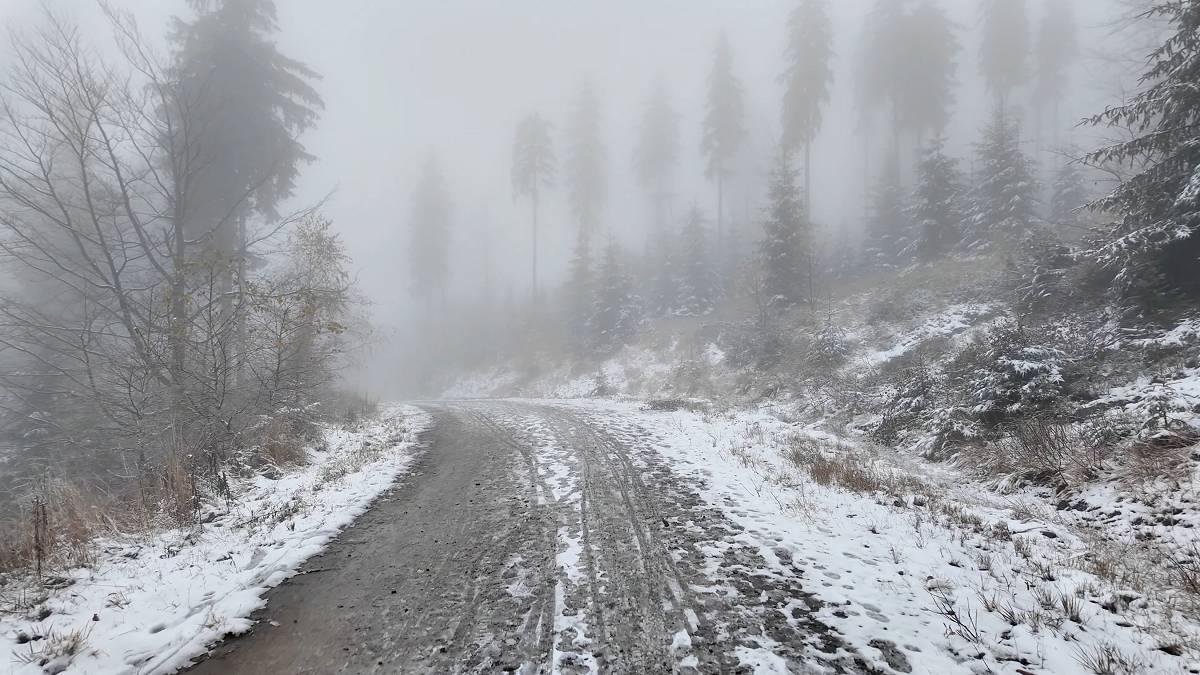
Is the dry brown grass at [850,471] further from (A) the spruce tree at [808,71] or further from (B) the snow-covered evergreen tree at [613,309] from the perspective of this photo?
(A) the spruce tree at [808,71]

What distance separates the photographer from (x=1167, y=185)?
8.62 meters

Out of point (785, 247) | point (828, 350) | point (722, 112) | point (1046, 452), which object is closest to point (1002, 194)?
point (785, 247)

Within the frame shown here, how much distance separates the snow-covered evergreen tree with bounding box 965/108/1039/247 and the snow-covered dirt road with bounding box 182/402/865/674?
22565 millimetres

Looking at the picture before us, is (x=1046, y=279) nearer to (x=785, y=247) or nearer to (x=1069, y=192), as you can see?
(x=785, y=247)

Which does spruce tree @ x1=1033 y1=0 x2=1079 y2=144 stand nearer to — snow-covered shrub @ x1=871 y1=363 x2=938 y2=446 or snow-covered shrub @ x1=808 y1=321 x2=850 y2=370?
snow-covered shrub @ x1=808 y1=321 x2=850 y2=370

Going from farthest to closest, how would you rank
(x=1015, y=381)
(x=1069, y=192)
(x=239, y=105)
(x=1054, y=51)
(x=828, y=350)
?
(x=1054, y=51)
(x=1069, y=192)
(x=828, y=350)
(x=239, y=105)
(x=1015, y=381)

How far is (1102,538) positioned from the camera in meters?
4.90

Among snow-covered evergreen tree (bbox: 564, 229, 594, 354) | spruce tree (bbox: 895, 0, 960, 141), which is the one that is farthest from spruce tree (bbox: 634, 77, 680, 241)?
spruce tree (bbox: 895, 0, 960, 141)

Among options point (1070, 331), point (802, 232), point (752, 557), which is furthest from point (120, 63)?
point (802, 232)

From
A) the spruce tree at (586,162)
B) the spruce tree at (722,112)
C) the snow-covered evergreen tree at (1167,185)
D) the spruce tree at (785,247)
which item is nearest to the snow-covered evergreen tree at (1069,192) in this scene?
the spruce tree at (785,247)

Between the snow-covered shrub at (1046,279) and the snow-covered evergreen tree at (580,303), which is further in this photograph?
the snow-covered evergreen tree at (580,303)

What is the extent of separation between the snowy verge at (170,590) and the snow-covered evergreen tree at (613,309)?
2286 centimetres

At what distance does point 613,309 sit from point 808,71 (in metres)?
20.6

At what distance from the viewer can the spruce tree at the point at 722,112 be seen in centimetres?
3525
